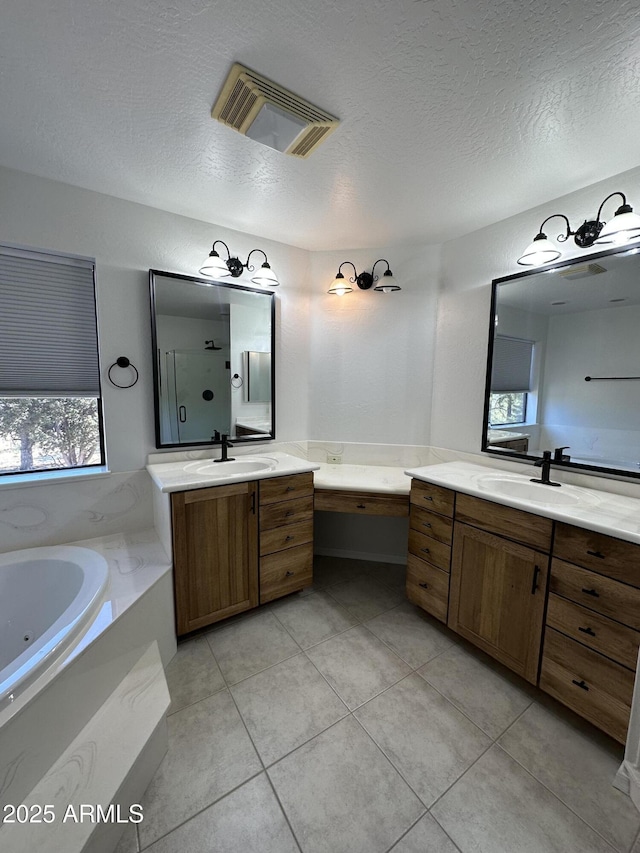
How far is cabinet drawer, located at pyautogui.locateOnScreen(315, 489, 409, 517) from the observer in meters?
2.12

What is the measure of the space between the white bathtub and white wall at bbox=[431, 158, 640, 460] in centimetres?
225

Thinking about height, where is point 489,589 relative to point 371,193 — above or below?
below

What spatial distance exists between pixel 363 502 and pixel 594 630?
1.21m

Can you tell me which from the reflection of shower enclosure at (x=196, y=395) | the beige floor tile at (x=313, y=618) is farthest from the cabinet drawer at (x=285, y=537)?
the reflection of shower enclosure at (x=196, y=395)

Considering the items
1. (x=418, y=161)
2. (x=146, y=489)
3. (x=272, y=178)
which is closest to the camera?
(x=418, y=161)

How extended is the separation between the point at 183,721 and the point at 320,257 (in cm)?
291

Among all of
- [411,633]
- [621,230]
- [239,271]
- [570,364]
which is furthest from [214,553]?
[621,230]

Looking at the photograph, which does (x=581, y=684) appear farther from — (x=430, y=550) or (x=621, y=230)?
(x=621, y=230)

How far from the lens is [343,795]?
114 centimetres

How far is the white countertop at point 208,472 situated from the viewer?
68.3 inches

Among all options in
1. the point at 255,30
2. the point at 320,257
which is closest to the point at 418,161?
the point at 255,30

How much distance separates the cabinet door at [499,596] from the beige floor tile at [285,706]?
0.77 meters

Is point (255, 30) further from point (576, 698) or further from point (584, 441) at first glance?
point (576, 698)

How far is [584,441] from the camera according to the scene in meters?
1.75
